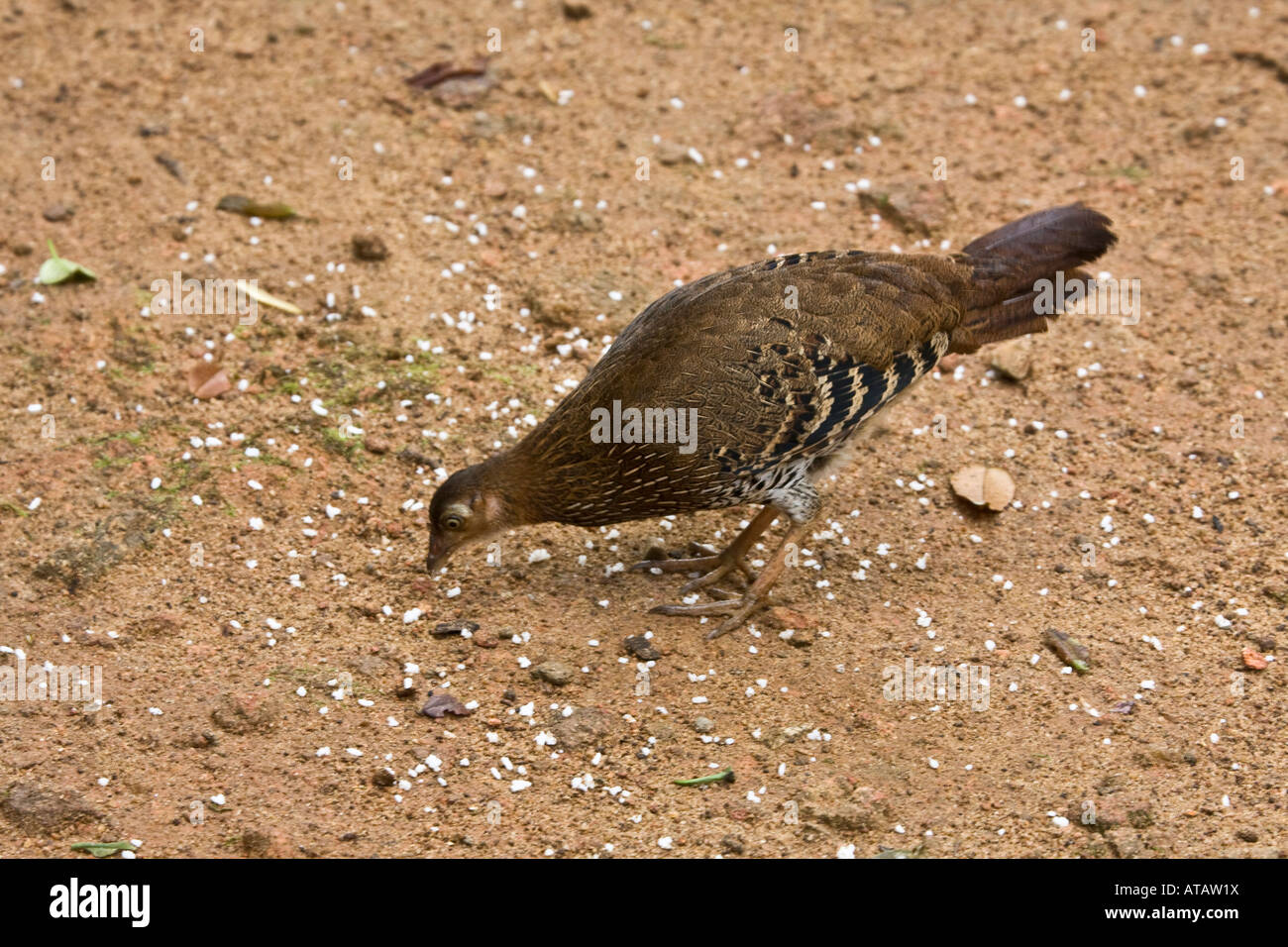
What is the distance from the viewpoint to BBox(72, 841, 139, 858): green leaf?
191 inches

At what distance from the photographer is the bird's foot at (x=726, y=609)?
6.11 m

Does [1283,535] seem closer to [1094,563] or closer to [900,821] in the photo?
[1094,563]

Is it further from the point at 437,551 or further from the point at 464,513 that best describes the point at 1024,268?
the point at 437,551

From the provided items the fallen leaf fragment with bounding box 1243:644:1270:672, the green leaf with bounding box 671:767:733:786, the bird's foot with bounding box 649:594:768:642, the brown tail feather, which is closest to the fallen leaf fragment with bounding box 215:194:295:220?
the bird's foot with bounding box 649:594:768:642

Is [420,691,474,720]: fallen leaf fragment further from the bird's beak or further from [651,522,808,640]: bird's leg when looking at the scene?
[651,522,808,640]: bird's leg

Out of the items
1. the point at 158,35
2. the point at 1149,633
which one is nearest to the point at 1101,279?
the point at 1149,633

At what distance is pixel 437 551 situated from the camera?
19.6ft

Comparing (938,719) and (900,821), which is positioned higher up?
(938,719)

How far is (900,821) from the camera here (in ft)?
16.9

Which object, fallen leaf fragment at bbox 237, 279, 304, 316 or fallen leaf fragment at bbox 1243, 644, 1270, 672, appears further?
fallen leaf fragment at bbox 237, 279, 304, 316

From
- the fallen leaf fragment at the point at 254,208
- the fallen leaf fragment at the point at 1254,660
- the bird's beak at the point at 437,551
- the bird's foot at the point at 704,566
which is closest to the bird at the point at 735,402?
the bird's beak at the point at 437,551

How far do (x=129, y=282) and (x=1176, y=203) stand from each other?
6181mm

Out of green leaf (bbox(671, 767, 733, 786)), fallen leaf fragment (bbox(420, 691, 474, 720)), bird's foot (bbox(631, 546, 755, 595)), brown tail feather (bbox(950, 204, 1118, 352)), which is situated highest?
brown tail feather (bbox(950, 204, 1118, 352))

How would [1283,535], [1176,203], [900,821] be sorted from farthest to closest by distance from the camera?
[1176,203]
[1283,535]
[900,821]
